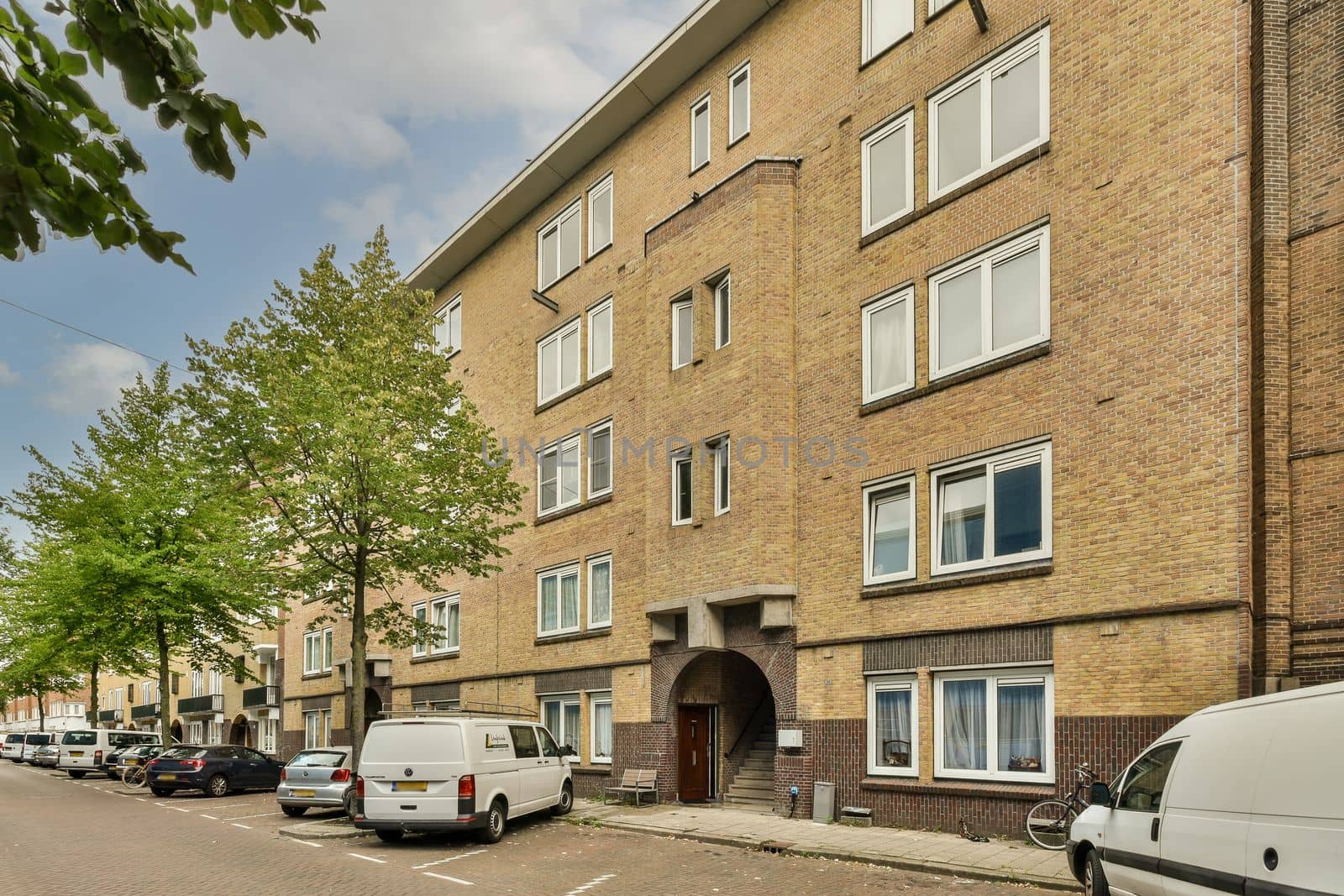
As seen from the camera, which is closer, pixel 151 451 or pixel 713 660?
pixel 713 660

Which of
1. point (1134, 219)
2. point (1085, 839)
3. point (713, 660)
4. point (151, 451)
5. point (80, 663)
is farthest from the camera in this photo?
point (80, 663)

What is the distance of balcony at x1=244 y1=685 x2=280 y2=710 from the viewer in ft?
150

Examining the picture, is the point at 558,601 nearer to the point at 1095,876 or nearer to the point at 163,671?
the point at 163,671

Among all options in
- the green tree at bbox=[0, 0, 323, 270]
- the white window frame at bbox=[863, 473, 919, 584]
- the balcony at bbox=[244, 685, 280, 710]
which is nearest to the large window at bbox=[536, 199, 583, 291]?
the white window frame at bbox=[863, 473, 919, 584]

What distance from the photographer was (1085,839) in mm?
10570

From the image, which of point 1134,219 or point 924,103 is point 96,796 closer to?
point 924,103

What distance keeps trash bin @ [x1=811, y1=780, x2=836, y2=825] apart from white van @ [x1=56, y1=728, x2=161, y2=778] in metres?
30.5

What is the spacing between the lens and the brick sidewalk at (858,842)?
42.9 feet

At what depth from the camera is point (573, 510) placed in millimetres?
26250

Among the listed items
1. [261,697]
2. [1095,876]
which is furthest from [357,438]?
[261,697]

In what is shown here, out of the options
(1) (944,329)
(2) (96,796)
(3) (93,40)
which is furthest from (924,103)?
(2) (96,796)

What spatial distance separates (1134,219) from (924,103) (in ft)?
14.9

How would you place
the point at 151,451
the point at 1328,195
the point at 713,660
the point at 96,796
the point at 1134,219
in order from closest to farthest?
1. the point at 1328,195
2. the point at 1134,219
3. the point at 713,660
4. the point at 96,796
5. the point at 151,451

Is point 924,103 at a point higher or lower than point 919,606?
higher
